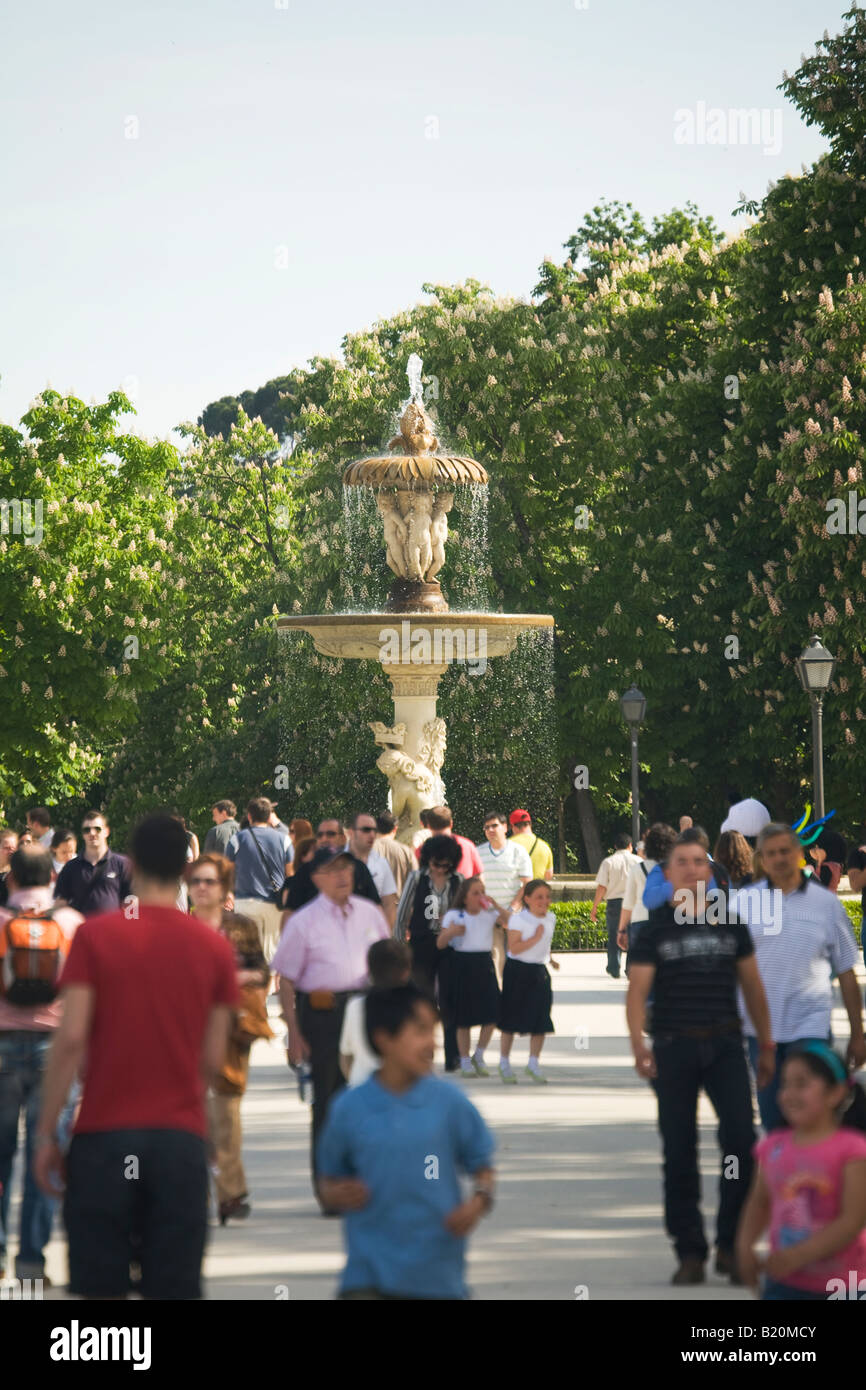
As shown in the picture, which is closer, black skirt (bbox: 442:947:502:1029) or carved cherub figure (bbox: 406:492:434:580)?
black skirt (bbox: 442:947:502:1029)

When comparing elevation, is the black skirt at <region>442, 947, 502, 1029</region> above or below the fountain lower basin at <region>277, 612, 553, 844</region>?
below

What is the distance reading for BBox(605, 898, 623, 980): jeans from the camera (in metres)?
23.8

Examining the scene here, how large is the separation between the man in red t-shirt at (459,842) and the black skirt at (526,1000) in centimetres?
82

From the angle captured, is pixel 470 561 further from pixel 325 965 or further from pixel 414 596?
pixel 325 965

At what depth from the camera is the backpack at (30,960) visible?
8727 mm

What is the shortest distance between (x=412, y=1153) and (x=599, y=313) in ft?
136

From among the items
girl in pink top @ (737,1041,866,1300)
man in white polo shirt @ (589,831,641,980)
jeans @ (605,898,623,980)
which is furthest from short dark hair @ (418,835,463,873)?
girl in pink top @ (737,1041,866,1300)

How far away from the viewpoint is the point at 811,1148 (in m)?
6.17

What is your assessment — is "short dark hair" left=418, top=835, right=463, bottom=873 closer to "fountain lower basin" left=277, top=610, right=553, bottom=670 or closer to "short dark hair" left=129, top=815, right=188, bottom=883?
"short dark hair" left=129, top=815, right=188, bottom=883

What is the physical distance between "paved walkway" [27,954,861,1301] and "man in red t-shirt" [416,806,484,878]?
1607mm

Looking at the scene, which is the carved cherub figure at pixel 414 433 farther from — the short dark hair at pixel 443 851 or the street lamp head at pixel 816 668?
the short dark hair at pixel 443 851

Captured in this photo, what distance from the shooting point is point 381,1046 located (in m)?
5.74
